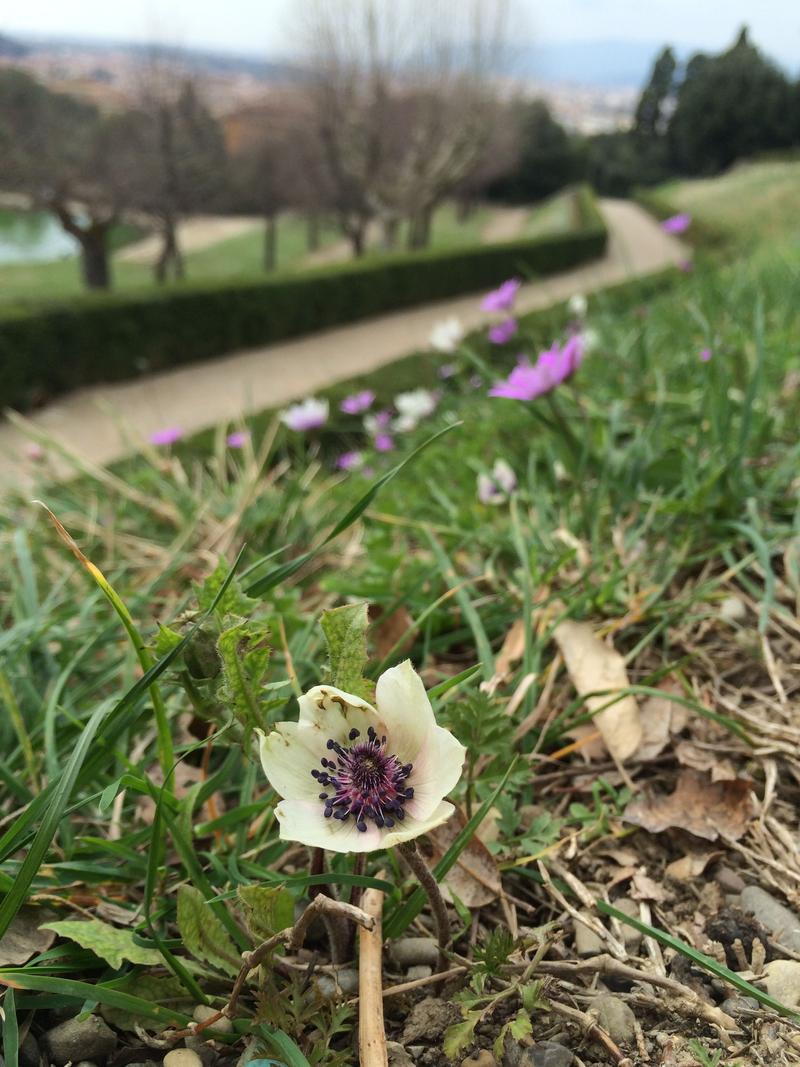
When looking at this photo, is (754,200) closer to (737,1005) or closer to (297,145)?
(297,145)


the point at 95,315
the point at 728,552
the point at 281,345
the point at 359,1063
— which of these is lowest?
the point at 281,345

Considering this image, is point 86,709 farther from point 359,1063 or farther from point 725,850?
point 725,850

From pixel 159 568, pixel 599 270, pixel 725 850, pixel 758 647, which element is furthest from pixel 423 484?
pixel 599 270

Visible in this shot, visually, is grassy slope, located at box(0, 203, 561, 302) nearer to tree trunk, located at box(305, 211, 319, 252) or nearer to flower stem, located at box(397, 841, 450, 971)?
tree trunk, located at box(305, 211, 319, 252)

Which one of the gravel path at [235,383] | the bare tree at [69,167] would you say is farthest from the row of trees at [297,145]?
the gravel path at [235,383]

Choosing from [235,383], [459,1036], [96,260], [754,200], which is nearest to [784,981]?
[459,1036]

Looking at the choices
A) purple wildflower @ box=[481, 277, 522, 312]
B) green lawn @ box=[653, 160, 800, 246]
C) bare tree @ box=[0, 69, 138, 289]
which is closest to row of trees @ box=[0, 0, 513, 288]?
bare tree @ box=[0, 69, 138, 289]

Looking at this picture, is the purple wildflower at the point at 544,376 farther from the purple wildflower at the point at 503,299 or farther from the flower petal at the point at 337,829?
the purple wildflower at the point at 503,299
